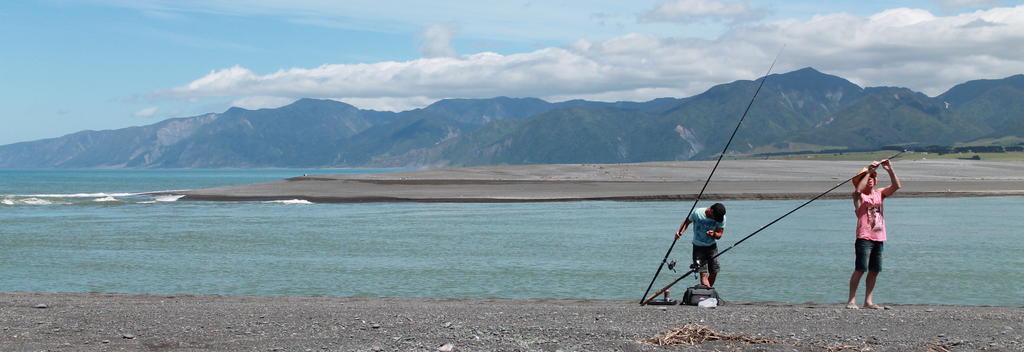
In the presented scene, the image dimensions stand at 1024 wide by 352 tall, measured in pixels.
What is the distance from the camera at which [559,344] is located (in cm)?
1151

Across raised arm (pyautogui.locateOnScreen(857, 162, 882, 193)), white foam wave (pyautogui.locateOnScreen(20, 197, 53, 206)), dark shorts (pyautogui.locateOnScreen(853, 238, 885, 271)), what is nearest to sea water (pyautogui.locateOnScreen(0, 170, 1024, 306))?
dark shorts (pyautogui.locateOnScreen(853, 238, 885, 271))

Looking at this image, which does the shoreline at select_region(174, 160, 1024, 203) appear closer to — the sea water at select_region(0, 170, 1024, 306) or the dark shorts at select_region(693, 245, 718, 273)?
the sea water at select_region(0, 170, 1024, 306)

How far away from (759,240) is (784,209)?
60.9ft

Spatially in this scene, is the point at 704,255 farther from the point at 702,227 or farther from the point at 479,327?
the point at 479,327

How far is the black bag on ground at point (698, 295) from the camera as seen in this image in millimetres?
14961

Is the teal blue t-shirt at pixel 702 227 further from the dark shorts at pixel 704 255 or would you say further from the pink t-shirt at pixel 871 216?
the pink t-shirt at pixel 871 216

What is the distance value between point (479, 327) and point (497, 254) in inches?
582

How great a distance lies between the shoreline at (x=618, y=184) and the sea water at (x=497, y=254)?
11030 mm

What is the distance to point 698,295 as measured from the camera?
1499 cm

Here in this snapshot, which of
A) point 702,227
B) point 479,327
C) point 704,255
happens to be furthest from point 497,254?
point 479,327

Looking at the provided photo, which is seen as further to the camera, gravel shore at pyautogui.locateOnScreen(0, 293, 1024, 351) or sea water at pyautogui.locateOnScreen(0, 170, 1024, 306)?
sea water at pyautogui.locateOnScreen(0, 170, 1024, 306)

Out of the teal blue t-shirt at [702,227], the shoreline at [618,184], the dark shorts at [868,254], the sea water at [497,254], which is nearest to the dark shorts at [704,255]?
the teal blue t-shirt at [702,227]

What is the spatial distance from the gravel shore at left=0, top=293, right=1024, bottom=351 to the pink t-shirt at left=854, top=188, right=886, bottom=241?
1.12 meters

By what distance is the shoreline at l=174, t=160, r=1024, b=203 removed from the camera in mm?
60469
